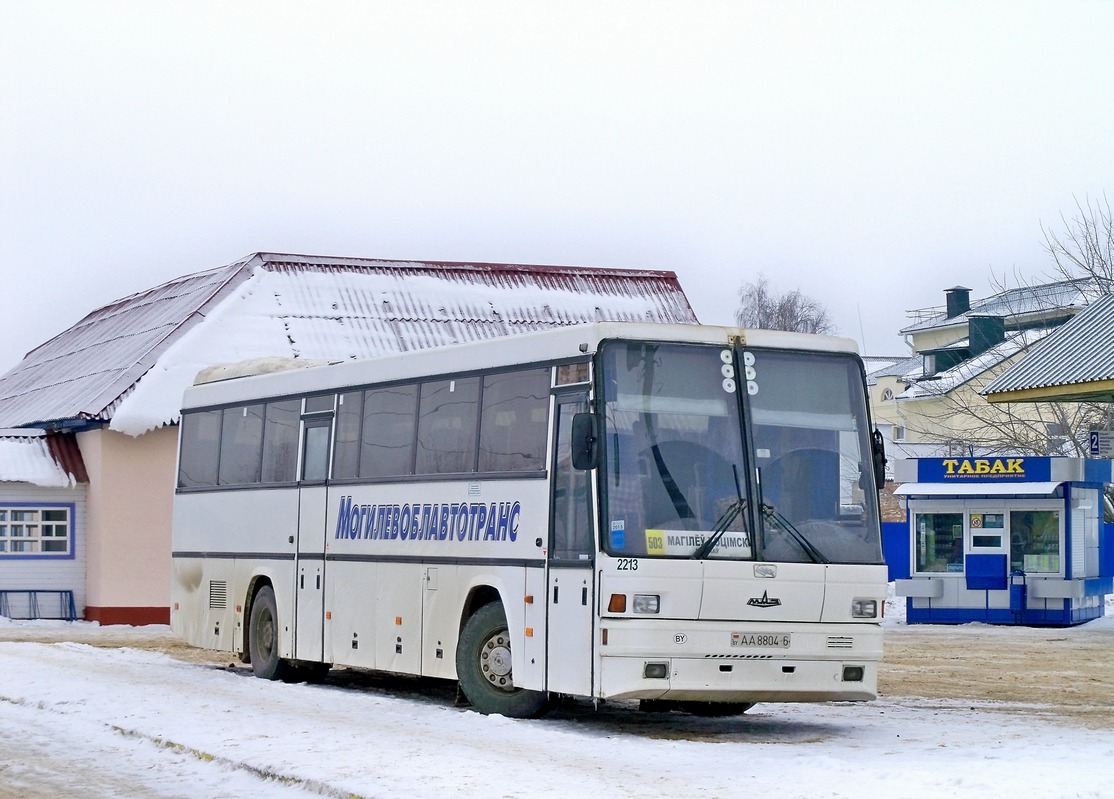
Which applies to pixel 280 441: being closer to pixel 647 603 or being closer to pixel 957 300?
pixel 647 603

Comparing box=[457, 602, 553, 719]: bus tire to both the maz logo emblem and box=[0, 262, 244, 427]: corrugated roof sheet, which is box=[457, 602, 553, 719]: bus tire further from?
box=[0, 262, 244, 427]: corrugated roof sheet

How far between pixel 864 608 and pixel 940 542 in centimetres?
2003

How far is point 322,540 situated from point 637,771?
813 cm

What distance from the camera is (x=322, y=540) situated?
1912cm

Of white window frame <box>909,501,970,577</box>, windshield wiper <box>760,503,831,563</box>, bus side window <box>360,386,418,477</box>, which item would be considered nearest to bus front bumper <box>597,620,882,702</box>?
windshield wiper <box>760,503,831,563</box>

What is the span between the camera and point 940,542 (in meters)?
34.0

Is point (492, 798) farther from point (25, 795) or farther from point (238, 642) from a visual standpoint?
point (238, 642)

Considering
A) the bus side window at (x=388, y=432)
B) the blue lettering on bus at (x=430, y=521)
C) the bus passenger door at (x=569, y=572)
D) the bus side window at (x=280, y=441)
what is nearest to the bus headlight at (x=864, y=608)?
the bus passenger door at (x=569, y=572)

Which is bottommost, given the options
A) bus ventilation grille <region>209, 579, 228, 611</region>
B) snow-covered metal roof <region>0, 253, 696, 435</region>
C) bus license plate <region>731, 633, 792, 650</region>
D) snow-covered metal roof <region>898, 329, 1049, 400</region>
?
bus license plate <region>731, 633, 792, 650</region>

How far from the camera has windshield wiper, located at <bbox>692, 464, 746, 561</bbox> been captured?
46.3ft

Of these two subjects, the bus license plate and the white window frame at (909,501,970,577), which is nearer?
the bus license plate

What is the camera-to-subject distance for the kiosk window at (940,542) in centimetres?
3391

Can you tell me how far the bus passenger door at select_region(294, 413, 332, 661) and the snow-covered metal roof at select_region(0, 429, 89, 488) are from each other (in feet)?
54.9

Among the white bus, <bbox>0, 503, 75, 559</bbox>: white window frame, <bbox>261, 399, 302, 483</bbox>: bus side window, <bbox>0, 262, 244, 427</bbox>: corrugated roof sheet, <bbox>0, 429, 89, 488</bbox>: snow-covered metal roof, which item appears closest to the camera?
the white bus
